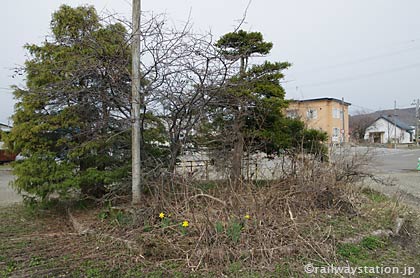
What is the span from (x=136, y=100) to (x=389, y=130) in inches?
1786

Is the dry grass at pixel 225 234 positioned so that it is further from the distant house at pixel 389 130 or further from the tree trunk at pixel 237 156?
the distant house at pixel 389 130

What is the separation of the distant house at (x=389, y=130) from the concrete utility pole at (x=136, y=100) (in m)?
42.7

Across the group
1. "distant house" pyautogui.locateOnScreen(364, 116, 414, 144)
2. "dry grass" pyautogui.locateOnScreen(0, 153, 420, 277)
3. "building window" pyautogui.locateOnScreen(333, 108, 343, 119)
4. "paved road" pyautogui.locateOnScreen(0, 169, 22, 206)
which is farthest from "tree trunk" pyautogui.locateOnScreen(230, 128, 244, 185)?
"distant house" pyautogui.locateOnScreen(364, 116, 414, 144)

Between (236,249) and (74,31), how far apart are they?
4482 millimetres

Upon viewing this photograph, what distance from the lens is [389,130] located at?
40.0 meters

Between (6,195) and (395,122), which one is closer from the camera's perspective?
(6,195)

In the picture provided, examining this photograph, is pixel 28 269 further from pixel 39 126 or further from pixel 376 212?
pixel 376 212

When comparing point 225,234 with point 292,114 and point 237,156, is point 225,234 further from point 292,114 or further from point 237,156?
point 292,114

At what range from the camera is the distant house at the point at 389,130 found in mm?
39834

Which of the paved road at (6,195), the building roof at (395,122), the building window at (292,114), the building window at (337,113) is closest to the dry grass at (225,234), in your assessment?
the building window at (292,114)

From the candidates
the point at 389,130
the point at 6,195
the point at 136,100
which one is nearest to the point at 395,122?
the point at 389,130

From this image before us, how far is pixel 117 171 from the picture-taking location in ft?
15.1

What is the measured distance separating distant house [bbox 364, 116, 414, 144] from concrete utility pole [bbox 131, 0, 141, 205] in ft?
140

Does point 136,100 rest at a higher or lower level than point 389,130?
lower
